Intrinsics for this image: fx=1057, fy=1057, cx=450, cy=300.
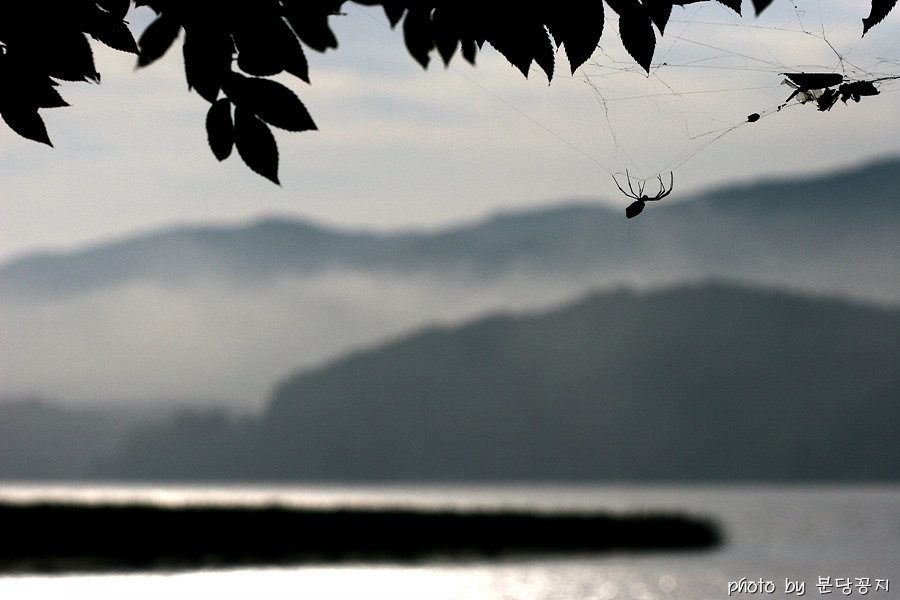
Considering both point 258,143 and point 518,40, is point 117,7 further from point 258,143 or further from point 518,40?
point 518,40

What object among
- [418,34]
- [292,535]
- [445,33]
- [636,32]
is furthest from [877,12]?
[292,535]

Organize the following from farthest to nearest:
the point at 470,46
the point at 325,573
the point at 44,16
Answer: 1. the point at 325,573
2. the point at 470,46
3. the point at 44,16

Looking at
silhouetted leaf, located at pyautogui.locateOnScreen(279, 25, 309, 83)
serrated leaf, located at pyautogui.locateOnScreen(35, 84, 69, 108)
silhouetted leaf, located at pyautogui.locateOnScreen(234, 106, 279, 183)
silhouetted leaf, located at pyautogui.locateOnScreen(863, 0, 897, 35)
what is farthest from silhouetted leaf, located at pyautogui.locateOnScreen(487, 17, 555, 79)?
serrated leaf, located at pyautogui.locateOnScreen(35, 84, 69, 108)

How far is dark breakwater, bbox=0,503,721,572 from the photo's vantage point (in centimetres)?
3231

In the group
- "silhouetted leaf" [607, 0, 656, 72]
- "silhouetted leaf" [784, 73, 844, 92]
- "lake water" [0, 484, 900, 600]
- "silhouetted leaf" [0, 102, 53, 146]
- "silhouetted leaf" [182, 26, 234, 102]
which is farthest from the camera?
"lake water" [0, 484, 900, 600]

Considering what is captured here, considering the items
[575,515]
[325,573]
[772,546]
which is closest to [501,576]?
[575,515]

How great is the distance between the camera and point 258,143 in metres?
4.07

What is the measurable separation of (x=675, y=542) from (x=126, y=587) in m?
24.6

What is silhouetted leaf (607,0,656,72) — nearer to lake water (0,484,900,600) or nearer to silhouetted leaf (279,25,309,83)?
silhouetted leaf (279,25,309,83)

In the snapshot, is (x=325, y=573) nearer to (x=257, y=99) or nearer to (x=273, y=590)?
(x=273, y=590)

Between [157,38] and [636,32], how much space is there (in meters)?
1.97

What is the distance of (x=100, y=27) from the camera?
180 inches

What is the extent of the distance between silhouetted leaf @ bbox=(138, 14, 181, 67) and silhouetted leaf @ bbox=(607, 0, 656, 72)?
1.81 meters

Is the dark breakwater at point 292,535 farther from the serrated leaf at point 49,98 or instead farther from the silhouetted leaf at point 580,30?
the silhouetted leaf at point 580,30
